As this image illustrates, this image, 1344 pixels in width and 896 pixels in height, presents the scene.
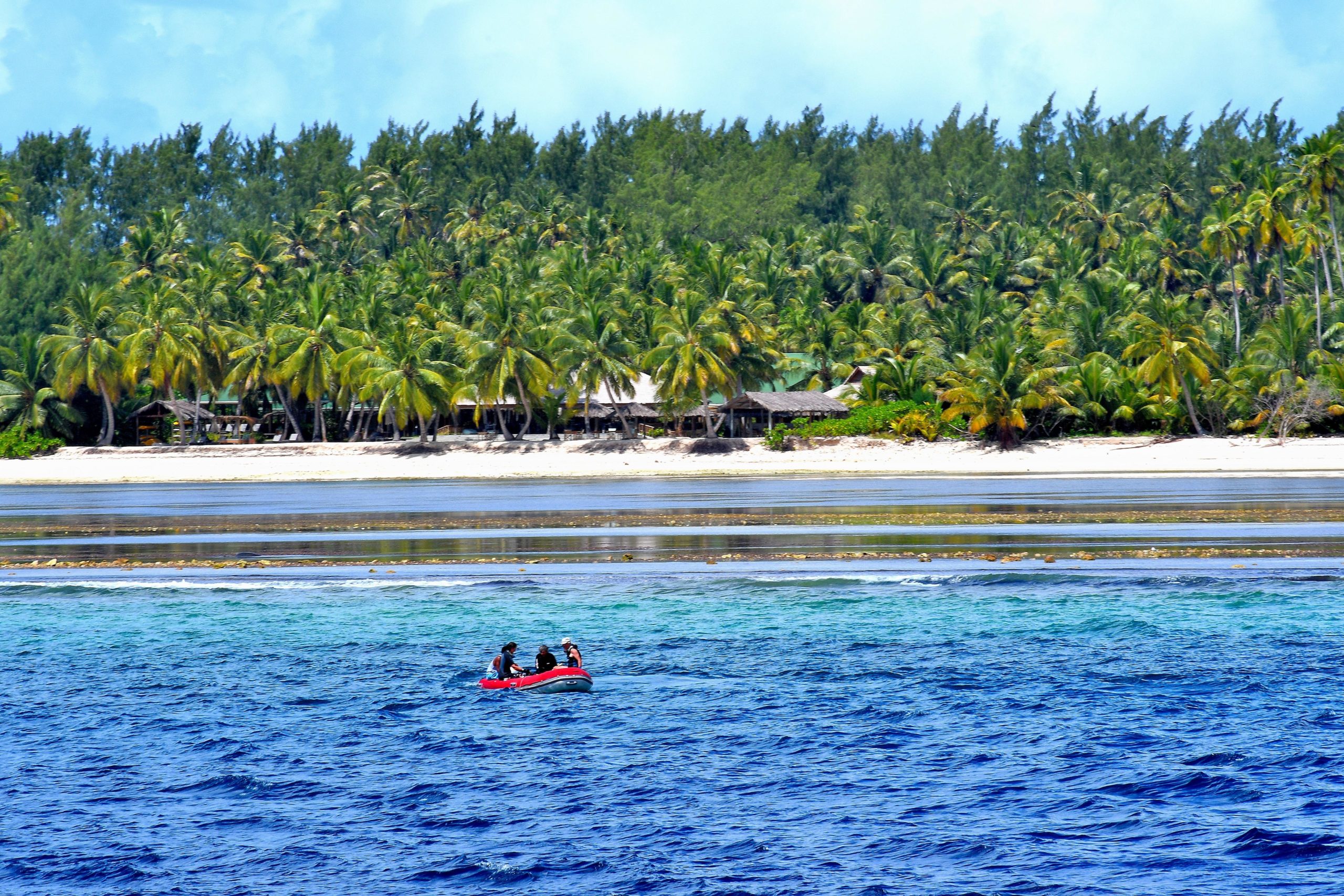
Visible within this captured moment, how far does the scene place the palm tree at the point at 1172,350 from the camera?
59.0 metres

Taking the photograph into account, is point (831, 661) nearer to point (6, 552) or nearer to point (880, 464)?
point (6, 552)

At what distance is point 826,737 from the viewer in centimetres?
1452

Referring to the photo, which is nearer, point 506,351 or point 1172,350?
point 1172,350

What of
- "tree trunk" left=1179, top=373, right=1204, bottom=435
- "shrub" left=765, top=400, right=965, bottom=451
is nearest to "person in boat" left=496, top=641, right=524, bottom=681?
"shrub" left=765, top=400, right=965, bottom=451

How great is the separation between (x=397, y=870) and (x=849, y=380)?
67.3m

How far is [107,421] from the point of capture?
77375mm

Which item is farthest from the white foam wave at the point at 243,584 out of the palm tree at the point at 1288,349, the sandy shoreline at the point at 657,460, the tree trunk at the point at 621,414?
the tree trunk at the point at 621,414

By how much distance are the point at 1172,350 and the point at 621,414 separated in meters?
28.8

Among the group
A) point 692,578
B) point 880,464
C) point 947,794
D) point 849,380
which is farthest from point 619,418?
point 947,794

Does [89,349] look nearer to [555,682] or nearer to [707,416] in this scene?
[707,416]

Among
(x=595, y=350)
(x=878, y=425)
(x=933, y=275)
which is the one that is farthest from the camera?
(x=933, y=275)

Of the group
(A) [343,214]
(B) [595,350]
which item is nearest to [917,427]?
(B) [595,350]

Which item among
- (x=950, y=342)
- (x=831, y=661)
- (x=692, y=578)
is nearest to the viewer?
(x=831, y=661)

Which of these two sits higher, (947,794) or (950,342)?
(950,342)
